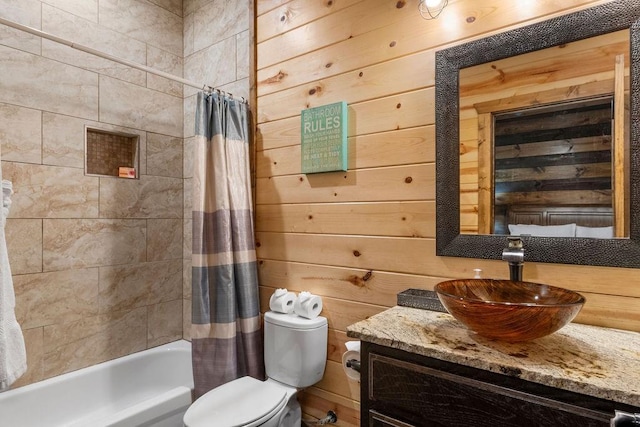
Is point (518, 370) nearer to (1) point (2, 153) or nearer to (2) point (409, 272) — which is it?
(2) point (409, 272)

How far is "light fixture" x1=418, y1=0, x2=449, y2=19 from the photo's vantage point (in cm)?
142

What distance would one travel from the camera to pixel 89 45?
2148mm

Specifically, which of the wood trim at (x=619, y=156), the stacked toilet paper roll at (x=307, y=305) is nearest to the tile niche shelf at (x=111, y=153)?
the stacked toilet paper roll at (x=307, y=305)

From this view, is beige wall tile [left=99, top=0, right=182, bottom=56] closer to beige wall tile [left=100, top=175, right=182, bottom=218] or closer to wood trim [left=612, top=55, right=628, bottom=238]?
beige wall tile [left=100, top=175, right=182, bottom=218]

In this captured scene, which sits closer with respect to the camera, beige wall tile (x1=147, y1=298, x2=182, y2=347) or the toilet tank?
the toilet tank

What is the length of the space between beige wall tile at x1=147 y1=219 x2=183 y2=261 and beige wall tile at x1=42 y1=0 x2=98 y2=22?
131cm

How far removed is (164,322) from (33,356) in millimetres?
737

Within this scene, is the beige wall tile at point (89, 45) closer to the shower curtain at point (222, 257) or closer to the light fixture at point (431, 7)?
the shower curtain at point (222, 257)

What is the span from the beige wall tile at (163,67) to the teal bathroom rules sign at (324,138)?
127 cm

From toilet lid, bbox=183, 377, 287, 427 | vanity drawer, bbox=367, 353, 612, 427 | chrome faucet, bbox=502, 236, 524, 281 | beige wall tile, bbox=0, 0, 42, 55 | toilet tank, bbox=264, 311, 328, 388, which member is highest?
beige wall tile, bbox=0, 0, 42, 55

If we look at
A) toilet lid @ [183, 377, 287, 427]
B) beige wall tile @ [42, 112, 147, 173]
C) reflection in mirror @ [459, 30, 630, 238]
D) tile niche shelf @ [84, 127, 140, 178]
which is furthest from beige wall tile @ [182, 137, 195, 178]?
reflection in mirror @ [459, 30, 630, 238]

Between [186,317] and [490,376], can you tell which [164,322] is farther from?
[490,376]

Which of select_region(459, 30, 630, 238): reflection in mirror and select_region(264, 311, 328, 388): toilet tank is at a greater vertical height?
select_region(459, 30, 630, 238): reflection in mirror

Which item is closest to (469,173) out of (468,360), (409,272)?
(409,272)
